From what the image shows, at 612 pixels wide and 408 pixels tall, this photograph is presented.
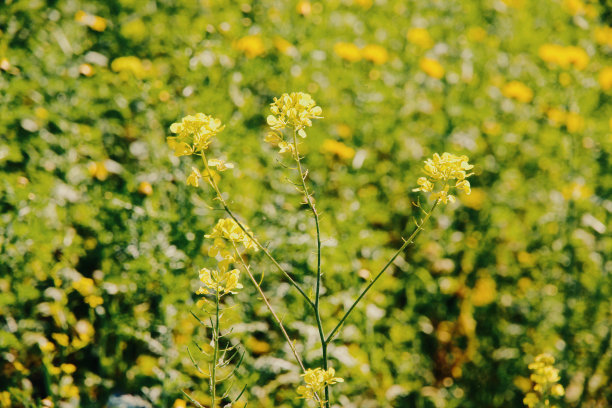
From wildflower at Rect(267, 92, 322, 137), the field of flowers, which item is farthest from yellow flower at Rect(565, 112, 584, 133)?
wildflower at Rect(267, 92, 322, 137)

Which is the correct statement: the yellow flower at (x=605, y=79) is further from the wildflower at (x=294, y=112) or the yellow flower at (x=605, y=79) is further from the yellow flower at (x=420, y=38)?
the wildflower at (x=294, y=112)

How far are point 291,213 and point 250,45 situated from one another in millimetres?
1116

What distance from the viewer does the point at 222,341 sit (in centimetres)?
205

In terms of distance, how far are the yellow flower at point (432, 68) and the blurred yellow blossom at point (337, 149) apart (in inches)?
35.6

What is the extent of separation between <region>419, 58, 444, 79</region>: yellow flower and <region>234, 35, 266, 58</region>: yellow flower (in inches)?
42.1

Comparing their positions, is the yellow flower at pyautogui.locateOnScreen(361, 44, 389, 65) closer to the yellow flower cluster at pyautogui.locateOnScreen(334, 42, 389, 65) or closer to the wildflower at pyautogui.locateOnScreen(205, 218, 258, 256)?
the yellow flower cluster at pyautogui.locateOnScreen(334, 42, 389, 65)

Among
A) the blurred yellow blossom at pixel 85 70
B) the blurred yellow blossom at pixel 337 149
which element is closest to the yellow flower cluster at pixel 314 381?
the blurred yellow blossom at pixel 337 149

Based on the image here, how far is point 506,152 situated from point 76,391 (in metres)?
2.60

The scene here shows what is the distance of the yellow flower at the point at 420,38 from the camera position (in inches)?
144

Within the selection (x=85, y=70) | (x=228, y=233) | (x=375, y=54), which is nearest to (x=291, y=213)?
(x=228, y=233)

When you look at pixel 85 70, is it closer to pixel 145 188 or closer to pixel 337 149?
pixel 145 188

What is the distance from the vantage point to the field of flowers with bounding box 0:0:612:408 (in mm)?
1990

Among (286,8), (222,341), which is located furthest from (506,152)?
(222,341)

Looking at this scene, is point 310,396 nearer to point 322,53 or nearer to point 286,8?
point 322,53
